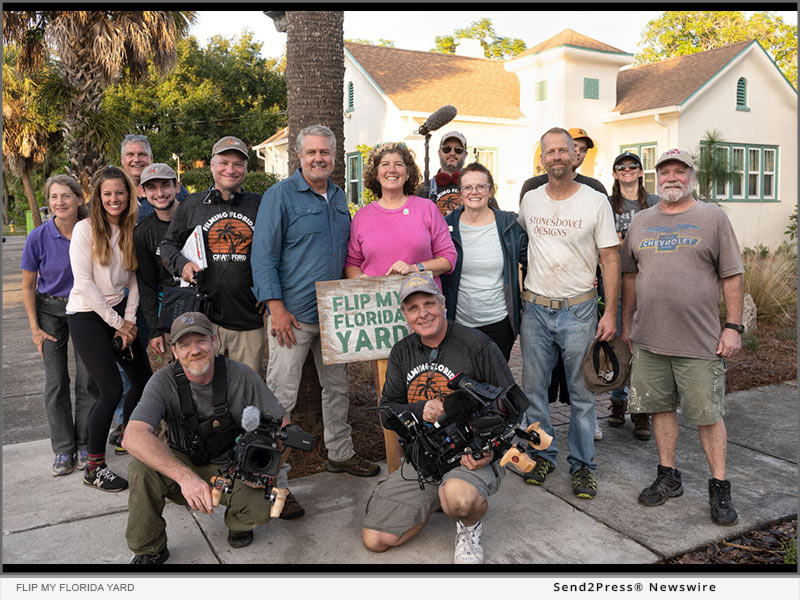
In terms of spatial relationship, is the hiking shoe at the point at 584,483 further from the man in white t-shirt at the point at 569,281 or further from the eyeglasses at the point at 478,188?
the eyeglasses at the point at 478,188

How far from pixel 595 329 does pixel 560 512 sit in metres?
1.20

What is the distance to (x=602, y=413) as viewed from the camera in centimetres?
571

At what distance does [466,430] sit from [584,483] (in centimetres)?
128

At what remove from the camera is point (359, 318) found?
3.93 m

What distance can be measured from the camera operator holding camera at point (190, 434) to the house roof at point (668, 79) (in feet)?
54.1

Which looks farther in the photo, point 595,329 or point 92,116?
point 92,116

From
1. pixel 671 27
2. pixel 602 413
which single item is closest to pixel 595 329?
pixel 602 413

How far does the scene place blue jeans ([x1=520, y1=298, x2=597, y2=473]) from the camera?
Answer: 4.09 metres

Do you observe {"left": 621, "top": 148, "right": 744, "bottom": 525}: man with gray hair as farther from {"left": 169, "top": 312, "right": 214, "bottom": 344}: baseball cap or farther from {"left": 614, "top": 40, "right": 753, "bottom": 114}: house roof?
{"left": 614, "top": 40, "right": 753, "bottom": 114}: house roof

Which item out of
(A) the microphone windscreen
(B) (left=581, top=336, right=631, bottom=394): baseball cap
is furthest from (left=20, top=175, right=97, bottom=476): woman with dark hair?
(B) (left=581, top=336, right=631, bottom=394): baseball cap

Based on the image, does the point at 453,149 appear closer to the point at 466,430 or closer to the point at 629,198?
the point at 629,198

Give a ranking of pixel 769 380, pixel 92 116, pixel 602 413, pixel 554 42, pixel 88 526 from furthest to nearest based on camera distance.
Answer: pixel 554 42 < pixel 92 116 < pixel 769 380 < pixel 602 413 < pixel 88 526

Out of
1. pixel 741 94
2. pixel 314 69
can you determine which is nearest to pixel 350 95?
pixel 741 94

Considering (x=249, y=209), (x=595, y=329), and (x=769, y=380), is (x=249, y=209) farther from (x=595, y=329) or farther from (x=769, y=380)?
(x=769, y=380)
